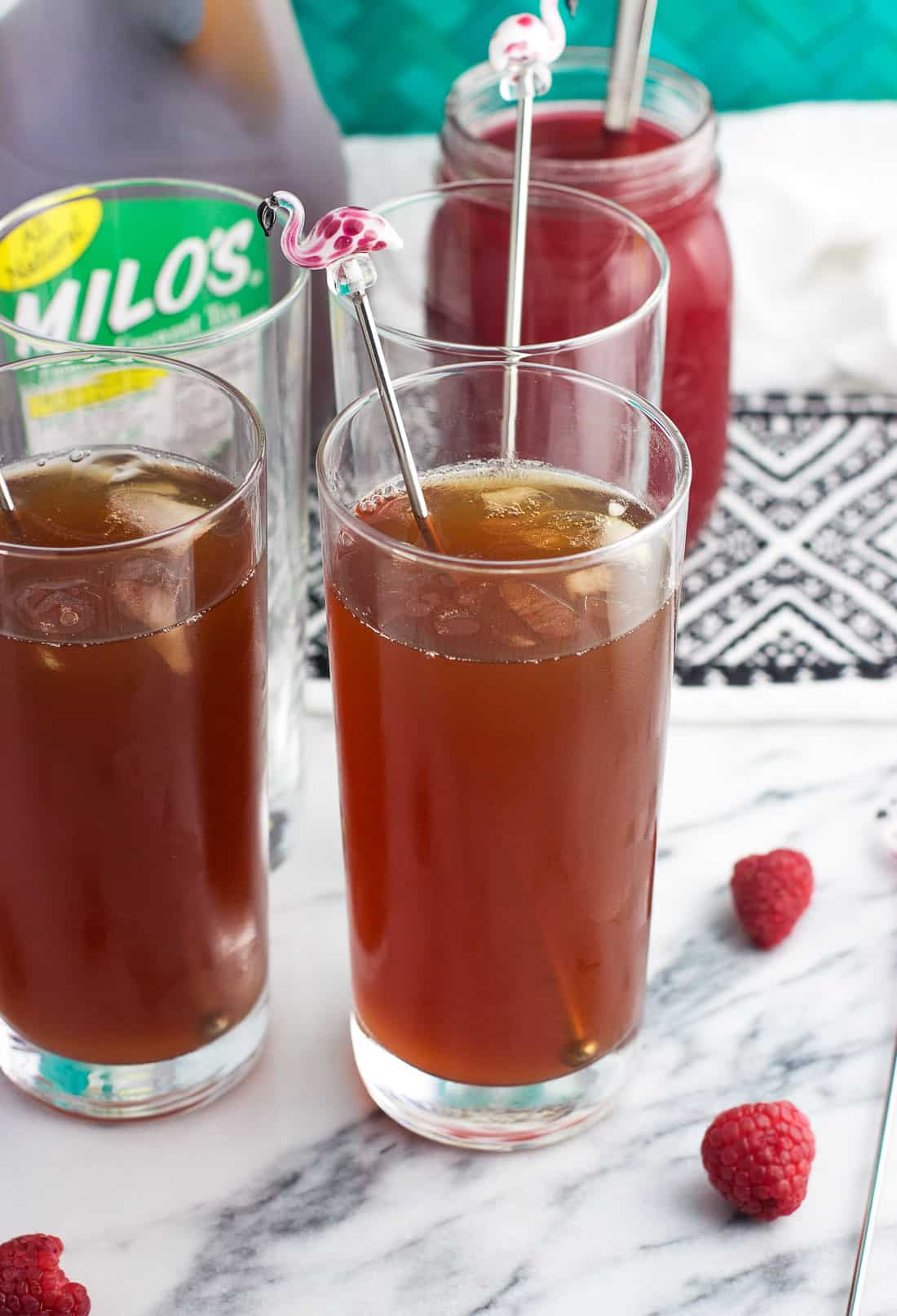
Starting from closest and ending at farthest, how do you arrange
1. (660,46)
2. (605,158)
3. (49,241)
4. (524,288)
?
1. (49,241)
2. (524,288)
3. (605,158)
4. (660,46)

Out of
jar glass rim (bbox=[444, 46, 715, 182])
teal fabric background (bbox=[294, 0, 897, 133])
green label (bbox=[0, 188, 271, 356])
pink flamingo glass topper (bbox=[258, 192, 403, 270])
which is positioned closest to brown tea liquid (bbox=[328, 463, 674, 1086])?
pink flamingo glass topper (bbox=[258, 192, 403, 270])

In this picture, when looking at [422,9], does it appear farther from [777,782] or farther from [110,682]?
[110,682]

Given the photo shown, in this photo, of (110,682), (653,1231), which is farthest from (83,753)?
(653,1231)

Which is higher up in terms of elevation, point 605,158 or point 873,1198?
point 605,158

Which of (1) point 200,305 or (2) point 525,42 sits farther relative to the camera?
(1) point 200,305

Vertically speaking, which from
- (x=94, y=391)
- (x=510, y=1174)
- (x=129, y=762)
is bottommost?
(x=510, y=1174)

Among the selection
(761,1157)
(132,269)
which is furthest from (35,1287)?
(132,269)

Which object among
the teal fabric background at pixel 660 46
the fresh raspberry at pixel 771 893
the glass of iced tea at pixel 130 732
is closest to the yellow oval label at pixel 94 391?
the glass of iced tea at pixel 130 732

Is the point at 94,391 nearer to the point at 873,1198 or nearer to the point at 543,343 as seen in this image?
the point at 543,343
